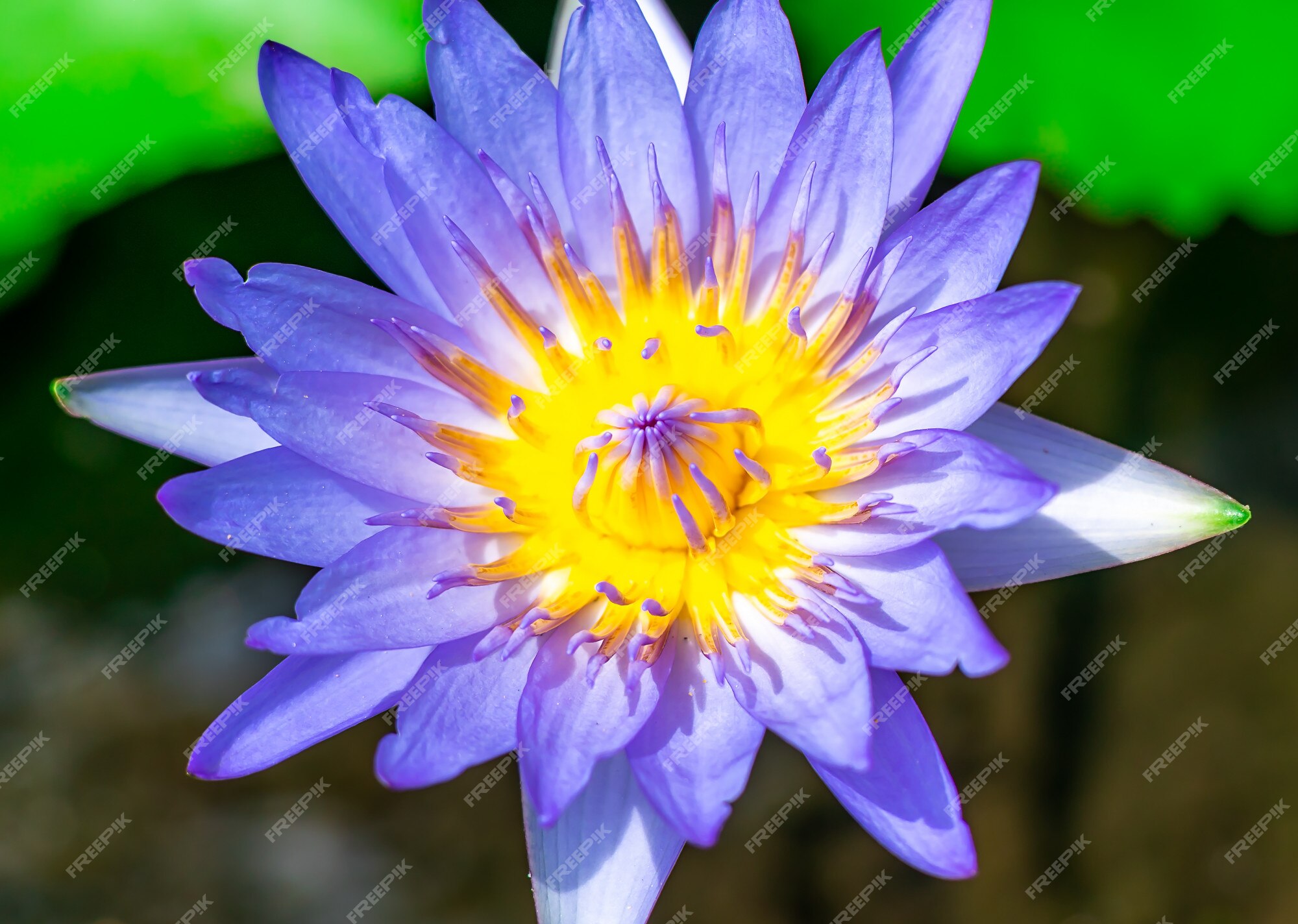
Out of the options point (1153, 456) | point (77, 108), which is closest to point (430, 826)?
point (77, 108)

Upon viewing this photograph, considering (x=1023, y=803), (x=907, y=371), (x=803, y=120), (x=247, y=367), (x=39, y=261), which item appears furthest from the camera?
(x=1023, y=803)

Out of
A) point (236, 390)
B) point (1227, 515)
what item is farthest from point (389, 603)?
point (1227, 515)

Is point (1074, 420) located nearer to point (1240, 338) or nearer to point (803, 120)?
point (1240, 338)

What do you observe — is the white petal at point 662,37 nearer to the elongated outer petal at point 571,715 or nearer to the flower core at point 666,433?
the flower core at point 666,433

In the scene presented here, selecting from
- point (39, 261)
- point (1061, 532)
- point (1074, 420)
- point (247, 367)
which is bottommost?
point (39, 261)

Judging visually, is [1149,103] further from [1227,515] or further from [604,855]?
[604,855]
